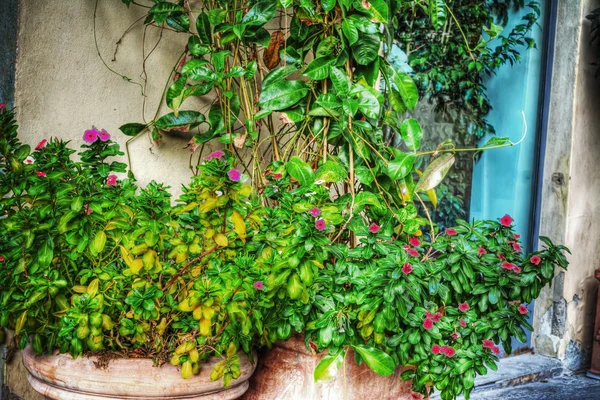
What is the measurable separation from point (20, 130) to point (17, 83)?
166 millimetres

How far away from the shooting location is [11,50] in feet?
7.40

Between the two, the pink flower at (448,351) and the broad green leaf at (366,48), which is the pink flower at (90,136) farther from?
the pink flower at (448,351)

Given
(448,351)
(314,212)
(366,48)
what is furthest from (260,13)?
(448,351)

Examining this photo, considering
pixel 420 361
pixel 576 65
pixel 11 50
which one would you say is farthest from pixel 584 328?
pixel 11 50

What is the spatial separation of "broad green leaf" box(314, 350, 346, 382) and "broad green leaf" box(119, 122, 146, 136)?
122cm

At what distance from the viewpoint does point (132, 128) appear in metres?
2.56

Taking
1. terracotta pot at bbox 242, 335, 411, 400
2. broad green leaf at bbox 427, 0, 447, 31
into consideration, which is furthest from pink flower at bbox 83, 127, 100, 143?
broad green leaf at bbox 427, 0, 447, 31

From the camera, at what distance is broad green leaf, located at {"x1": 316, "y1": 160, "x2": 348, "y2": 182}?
89.2 inches

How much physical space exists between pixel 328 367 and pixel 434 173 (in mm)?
979

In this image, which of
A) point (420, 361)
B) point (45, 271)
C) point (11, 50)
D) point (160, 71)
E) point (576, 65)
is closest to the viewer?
point (45, 271)

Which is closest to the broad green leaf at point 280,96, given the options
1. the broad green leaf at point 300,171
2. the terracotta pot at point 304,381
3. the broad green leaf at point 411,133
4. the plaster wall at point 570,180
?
the broad green leaf at point 300,171

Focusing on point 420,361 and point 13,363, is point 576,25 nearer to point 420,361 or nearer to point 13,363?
point 420,361

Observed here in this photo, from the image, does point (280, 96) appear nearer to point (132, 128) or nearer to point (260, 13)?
point (260, 13)

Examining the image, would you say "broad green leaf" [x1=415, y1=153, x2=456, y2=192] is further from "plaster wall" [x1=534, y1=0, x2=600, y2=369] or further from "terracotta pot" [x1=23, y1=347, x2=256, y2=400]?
"plaster wall" [x1=534, y1=0, x2=600, y2=369]
